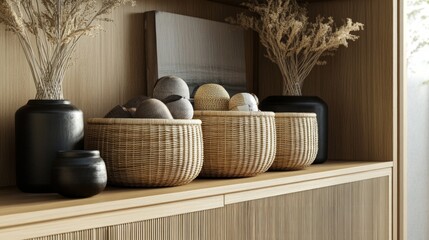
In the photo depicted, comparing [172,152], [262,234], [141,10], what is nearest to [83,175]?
[172,152]

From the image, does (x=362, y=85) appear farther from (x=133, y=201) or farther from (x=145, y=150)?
(x=133, y=201)

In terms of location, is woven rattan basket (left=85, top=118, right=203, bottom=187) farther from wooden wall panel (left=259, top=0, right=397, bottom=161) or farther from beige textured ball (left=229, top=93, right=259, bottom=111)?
wooden wall panel (left=259, top=0, right=397, bottom=161)

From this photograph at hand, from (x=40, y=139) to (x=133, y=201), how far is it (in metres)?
0.24

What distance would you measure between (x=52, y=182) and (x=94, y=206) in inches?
5.4

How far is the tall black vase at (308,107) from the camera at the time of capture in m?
2.08

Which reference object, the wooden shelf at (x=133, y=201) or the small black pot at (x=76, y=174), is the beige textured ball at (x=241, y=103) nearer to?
the wooden shelf at (x=133, y=201)

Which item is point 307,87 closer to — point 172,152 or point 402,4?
point 402,4

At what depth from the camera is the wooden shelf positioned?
1086 millimetres

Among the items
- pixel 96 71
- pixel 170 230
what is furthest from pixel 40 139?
pixel 96 71

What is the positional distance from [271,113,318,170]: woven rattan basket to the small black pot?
66 centimetres

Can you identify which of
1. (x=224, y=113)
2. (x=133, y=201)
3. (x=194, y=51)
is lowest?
(x=133, y=201)

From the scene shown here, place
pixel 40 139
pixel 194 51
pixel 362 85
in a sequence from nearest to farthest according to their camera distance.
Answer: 1. pixel 40 139
2. pixel 194 51
3. pixel 362 85

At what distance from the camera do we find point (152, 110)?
1.45 m

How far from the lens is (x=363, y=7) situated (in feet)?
7.27
